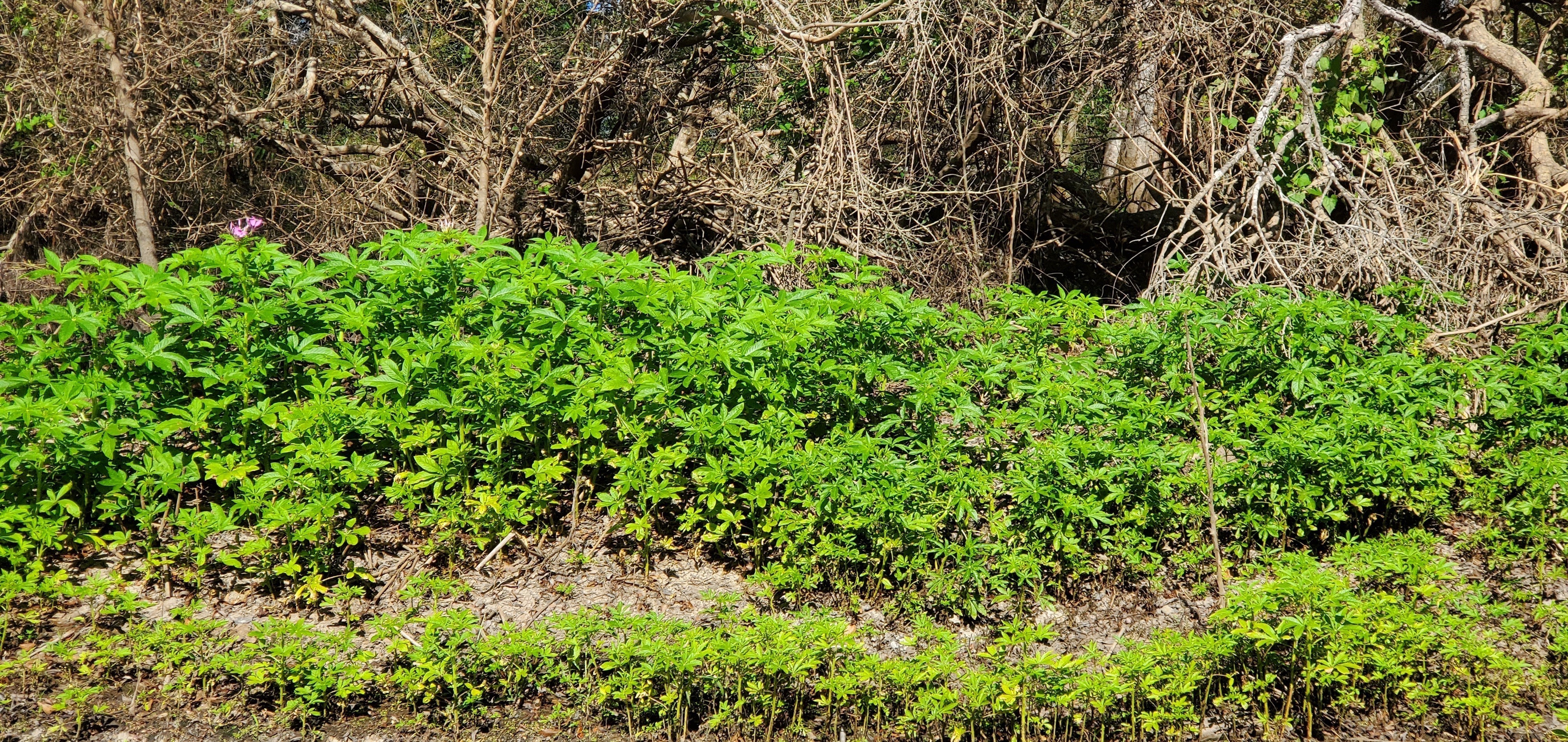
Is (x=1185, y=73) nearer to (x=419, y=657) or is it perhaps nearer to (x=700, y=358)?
(x=700, y=358)

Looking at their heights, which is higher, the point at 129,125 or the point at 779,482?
the point at 129,125

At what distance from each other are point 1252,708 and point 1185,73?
180 inches

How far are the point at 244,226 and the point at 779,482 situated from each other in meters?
4.98

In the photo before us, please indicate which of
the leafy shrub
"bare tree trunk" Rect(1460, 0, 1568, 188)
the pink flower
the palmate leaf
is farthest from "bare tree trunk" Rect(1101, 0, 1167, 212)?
the pink flower

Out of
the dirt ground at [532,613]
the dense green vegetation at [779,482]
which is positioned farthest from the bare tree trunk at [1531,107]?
the dirt ground at [532,613]

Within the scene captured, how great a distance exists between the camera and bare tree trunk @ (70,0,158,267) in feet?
22.7

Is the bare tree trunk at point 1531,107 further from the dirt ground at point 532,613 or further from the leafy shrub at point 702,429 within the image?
the dirt ground at point 532,613

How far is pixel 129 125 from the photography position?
713 cm

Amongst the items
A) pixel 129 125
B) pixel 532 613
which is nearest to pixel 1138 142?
pixel 532 613

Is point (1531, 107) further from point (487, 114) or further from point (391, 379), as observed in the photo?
point (391, 379)

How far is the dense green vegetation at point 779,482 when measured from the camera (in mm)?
3625

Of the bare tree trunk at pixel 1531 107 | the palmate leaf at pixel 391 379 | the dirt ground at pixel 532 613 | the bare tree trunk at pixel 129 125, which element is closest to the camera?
the dirt ground at pixel 532 613

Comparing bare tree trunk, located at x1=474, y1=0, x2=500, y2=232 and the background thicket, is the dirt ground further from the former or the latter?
bare tree trunk, located at x1=474, y1=0, x2=500, y2=232

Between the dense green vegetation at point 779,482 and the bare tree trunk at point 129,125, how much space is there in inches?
110
